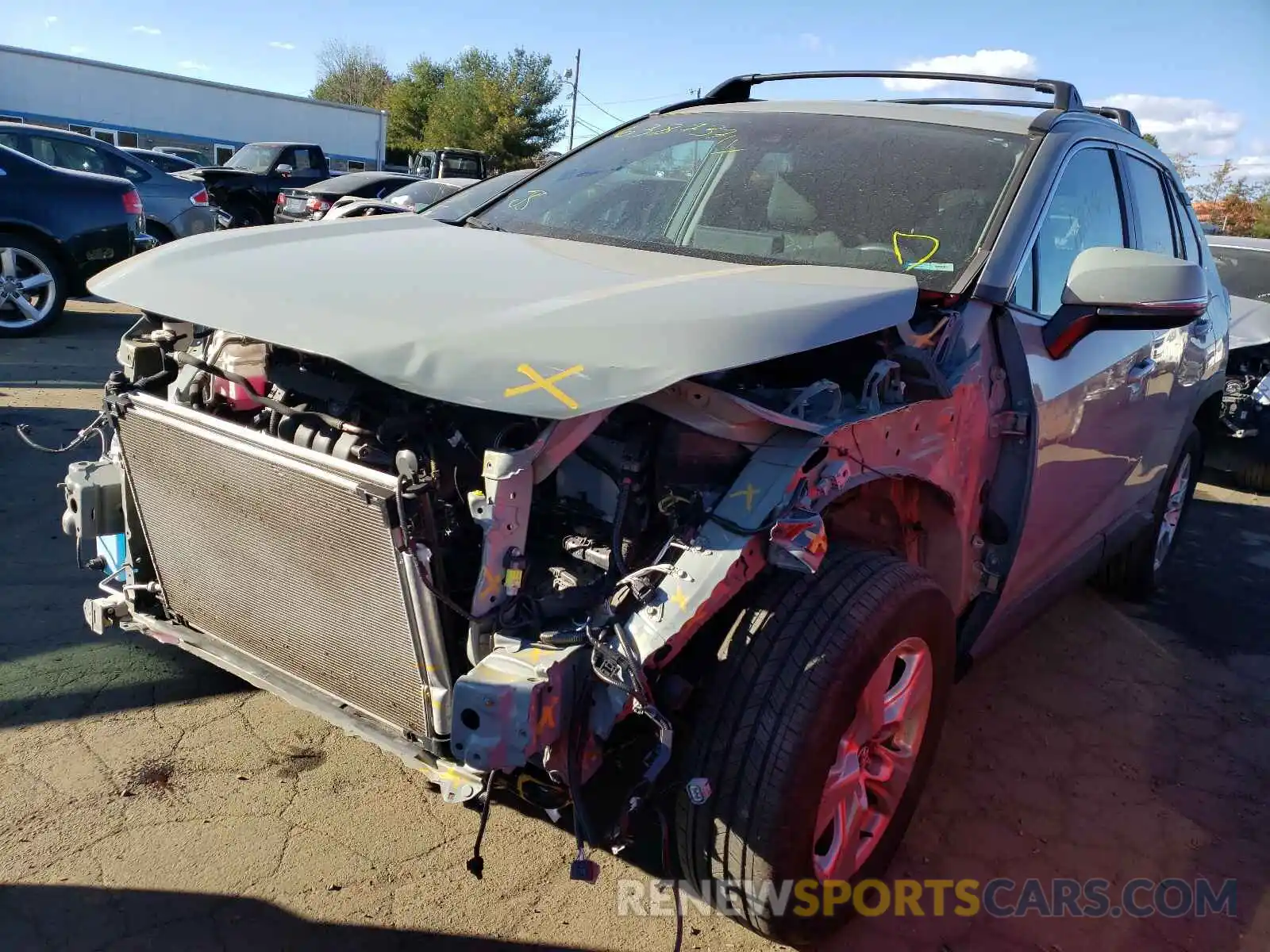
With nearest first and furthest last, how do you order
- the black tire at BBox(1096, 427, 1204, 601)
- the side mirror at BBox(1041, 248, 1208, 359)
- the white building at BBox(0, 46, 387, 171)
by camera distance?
the side mirror at BBox(1041, 248, 1208, 359)
the black tire at BBox(1096, 427, 1204, 601)
the white building at BBox(0, 46, 387, 171)

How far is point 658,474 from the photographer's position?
7.02 ft

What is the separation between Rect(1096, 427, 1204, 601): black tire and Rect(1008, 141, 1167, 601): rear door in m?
0.82

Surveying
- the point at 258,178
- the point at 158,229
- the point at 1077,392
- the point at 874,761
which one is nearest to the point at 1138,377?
the point at 1077,392

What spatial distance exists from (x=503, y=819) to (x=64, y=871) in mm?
1072

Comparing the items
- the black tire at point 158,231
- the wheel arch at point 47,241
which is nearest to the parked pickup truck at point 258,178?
the black tire at point 158,231

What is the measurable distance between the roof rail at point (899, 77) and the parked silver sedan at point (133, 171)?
869 centimetres

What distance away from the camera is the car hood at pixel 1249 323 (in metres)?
6.55

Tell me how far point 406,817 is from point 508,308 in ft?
4.80

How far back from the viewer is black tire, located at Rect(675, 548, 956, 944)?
6.55 feet

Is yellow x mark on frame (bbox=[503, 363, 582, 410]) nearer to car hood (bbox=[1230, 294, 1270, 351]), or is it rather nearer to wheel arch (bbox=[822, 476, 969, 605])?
wheel arch (bbox=[822, 476, 969, 605])

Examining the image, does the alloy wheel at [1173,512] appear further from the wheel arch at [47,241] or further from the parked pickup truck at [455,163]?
the parked pickup truck at [455,163]

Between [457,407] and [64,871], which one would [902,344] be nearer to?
[457,407]

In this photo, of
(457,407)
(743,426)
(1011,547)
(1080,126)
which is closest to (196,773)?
(457,407)

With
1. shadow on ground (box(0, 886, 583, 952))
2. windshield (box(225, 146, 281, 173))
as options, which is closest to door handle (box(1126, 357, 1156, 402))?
shadow on ground (box(0, 886, 583, 952))
